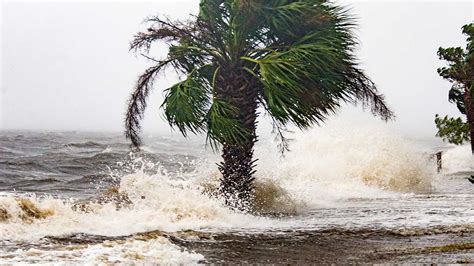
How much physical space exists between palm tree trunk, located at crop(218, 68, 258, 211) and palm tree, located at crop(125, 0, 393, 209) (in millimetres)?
23

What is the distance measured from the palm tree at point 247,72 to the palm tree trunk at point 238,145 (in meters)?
0.02

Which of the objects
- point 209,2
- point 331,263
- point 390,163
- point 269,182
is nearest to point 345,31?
point 209,2

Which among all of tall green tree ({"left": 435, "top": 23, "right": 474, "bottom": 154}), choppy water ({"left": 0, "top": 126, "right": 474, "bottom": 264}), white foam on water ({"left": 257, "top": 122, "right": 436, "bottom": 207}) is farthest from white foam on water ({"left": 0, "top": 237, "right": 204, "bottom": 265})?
tall green tree ({"left": 435, "top": 23, "right": 474, "bottom": 154})

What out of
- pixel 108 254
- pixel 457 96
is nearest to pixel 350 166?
pixel 457 96

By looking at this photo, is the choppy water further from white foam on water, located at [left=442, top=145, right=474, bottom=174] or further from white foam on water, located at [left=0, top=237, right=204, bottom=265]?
white foam on water, located at [left=442, top=145, right=474, bottom=174]

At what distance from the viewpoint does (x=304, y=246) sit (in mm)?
8711

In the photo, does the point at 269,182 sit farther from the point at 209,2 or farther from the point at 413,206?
the point at 209,2

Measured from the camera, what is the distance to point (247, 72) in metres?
13.0

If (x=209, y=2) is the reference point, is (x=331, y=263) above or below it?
below

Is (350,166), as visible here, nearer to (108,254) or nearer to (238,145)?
(238,145)

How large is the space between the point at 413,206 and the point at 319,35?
4532mm

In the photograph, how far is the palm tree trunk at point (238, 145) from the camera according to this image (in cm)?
1290

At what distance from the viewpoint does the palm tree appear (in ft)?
39.5

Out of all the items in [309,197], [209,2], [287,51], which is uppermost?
[209,2]
